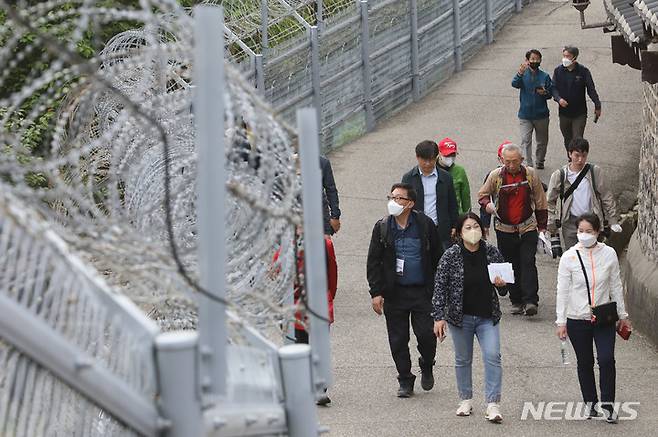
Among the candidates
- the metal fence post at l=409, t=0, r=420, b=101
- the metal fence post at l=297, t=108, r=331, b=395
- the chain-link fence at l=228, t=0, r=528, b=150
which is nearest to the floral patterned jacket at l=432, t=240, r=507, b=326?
the metal fence post at l=297, t=108, r=331, b=395

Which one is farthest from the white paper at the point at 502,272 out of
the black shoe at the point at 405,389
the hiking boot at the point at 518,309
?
the hiking boot at the point at 518,309

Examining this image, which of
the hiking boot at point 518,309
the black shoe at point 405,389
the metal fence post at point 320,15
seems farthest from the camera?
the metal fence post at point 320,15

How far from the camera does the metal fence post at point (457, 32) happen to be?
66.2 ft

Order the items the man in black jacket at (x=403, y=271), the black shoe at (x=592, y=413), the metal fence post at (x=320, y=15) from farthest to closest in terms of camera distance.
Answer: the metal fence post at (x=320, y=15) < the man in black jacket at (x=403, y=271) < the black shoe at (x=592, y=413)

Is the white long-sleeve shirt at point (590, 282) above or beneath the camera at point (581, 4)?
beneath

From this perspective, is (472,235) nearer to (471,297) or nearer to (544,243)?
(471,297)

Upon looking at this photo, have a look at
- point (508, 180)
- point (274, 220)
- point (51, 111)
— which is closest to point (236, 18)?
point (51, 111)

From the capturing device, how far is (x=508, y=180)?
1199 centimetres

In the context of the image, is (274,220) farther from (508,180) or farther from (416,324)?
(508,180)

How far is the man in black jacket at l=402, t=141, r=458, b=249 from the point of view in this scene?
11.2 m

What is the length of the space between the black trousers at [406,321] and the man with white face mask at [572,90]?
6656 millimetres

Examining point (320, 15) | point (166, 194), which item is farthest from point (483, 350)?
point (320, 15)

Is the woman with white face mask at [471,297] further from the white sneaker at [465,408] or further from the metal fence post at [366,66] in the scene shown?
the metal fence post at [366,66]

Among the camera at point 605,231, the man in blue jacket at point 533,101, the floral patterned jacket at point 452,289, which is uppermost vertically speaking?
the man in blue jacket at point 533,101
